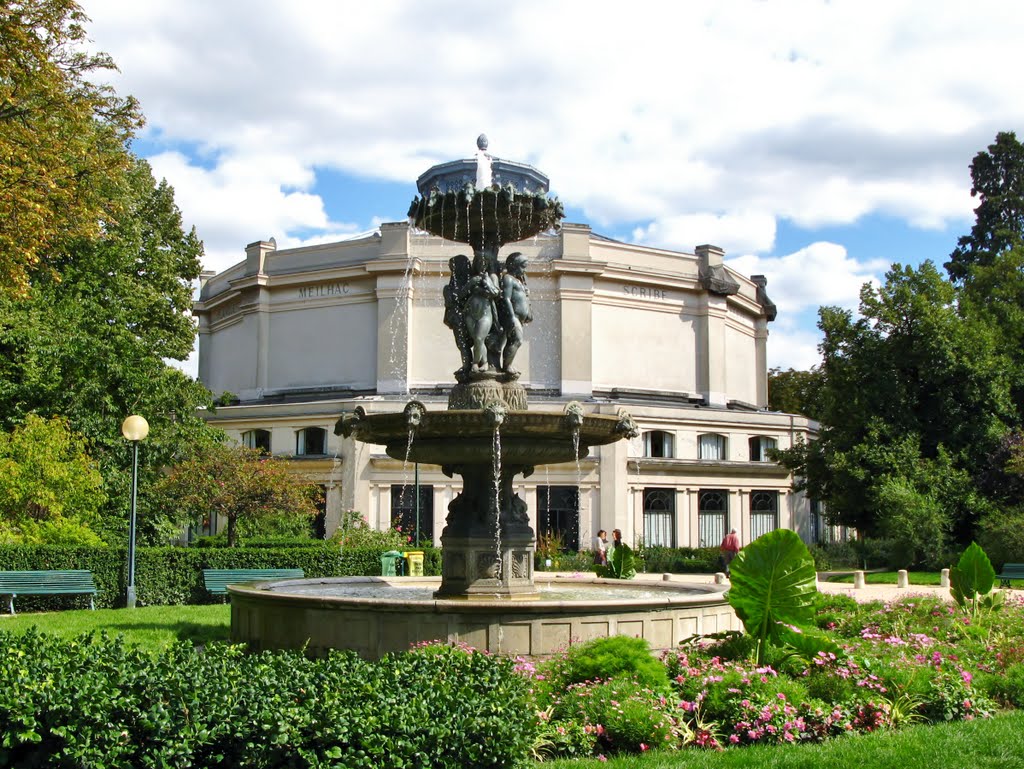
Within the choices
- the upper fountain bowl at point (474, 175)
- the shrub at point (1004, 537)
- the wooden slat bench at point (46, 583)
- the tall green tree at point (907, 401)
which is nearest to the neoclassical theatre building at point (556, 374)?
the tall green tree at point (907, 401)

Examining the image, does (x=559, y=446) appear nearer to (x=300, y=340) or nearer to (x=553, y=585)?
(x=553, y=585)

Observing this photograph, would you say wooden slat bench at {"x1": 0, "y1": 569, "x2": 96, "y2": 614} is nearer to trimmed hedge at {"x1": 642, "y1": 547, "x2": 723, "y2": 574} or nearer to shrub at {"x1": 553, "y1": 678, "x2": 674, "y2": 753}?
shrub at {"x1": 553, "y1": 678, "x2": 674, "y2": 753}

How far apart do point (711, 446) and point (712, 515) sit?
3.42 metres

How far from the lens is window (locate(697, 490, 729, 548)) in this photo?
52125 millimetres

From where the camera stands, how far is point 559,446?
42.1 feet

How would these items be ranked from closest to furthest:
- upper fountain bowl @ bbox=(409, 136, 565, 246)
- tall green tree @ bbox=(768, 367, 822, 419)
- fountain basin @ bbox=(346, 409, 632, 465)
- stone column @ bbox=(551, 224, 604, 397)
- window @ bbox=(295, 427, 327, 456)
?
fountain basin @ bbox=(346, 409, 632, 465) → upper fountain bowl @ bbox=(409, 136, 565, 246) → window @ bbox=(295, 427, 327, 456) → stone column @ bbox=(551, 224, 604, 397) → tall green tree @ bbox=(768, 367, 822, 419)

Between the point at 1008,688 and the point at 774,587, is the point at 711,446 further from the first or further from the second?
the point at 774,587

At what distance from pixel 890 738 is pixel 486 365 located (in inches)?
297

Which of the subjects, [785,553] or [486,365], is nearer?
[785,553]

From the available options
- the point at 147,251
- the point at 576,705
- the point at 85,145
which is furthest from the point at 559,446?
the point at 147,251

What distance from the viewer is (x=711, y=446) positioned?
53.1m

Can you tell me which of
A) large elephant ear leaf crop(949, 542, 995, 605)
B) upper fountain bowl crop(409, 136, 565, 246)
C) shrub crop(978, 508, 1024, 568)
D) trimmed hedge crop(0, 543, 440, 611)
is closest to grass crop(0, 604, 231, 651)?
trimmed hedge crop(0, 543, 440, 611)

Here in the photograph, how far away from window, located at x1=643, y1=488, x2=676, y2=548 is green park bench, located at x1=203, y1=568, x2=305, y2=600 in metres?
30.5

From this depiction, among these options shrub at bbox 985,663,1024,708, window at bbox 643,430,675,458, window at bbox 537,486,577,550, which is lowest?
shrub at bbox 985,663,1024,708
